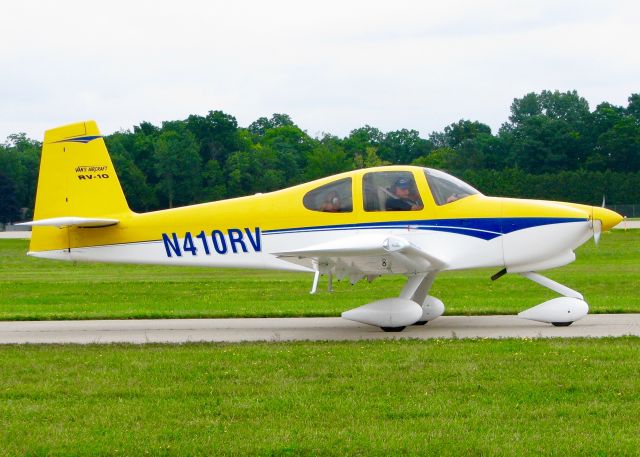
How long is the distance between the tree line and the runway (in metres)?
47.8

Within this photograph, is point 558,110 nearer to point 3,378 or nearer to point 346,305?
point 346,305

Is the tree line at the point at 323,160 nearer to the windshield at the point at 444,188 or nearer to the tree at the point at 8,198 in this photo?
the tree at the point at 8,198

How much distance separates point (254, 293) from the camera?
2241cm

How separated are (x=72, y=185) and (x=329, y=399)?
7.14 meters

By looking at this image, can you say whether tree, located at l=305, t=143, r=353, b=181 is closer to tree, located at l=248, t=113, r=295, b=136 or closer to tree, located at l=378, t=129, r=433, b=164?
tree, located at l=378, t=129, r=433, b=164

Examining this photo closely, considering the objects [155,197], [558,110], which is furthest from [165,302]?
A: [558,110]

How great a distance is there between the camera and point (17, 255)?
47.7 metres

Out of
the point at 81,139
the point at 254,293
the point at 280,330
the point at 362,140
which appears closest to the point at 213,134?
the point at 362,140

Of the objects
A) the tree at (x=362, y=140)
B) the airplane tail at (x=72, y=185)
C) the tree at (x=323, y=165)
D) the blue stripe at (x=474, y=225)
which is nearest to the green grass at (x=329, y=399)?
the blue stripe at (x=474, y=225)

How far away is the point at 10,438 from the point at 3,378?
8.98ft

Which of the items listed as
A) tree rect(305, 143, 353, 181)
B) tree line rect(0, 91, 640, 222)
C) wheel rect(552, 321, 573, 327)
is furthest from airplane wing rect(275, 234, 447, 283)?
tree rect(305, 143, 353, 181)

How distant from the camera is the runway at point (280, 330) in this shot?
43.4 feet

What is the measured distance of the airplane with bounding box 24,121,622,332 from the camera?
13.6 meters

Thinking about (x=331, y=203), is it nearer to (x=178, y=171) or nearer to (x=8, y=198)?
(x=178, y=171)
